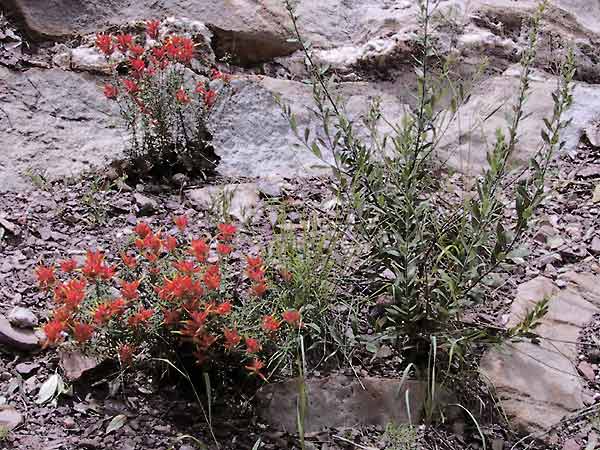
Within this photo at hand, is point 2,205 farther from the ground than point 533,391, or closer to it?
farther from the ground

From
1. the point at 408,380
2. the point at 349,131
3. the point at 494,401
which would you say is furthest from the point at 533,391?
the point at 349,131

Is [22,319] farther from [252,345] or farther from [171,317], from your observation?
[252,345]

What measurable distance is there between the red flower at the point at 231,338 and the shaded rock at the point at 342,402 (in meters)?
0.31

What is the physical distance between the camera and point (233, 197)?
10.7 feet

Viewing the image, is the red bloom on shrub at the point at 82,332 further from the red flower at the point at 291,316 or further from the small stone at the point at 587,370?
the small stone at the point at 587,370

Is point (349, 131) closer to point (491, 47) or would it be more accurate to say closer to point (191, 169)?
point (191, 169)

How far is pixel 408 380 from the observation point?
2.52m

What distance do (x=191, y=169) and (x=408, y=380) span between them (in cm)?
149

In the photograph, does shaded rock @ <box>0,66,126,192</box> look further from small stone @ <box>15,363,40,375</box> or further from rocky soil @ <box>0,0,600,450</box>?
small stone @ <box>15,363,40,375</box>

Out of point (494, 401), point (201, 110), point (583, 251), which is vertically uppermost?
point (201, 110)

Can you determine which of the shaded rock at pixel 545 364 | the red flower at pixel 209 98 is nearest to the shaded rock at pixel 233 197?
the red flower at pixel 209 98

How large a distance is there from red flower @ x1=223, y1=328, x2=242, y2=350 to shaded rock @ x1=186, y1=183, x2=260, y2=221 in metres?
1.01

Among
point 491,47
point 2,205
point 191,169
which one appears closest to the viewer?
point 2,205

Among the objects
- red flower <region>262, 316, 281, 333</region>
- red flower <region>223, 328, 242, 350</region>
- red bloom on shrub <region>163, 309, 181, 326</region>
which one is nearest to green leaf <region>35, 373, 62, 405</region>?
red bloom on shrub <region>163, 309, 181, 326</region>
